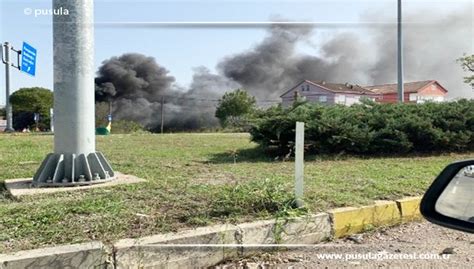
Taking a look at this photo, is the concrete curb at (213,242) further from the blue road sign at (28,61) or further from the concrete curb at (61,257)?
the blue road sign at (28,61)

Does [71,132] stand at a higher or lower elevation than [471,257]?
higher

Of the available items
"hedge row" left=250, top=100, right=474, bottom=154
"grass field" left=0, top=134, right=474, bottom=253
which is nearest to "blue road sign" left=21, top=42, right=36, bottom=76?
"grass field" left=0, top=134, right=474, bottom=253

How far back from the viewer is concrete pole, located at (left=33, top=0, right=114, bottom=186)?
4.58 meters

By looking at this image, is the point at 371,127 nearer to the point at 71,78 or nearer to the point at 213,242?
the point at 71,78

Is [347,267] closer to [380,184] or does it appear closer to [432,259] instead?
[432,259]

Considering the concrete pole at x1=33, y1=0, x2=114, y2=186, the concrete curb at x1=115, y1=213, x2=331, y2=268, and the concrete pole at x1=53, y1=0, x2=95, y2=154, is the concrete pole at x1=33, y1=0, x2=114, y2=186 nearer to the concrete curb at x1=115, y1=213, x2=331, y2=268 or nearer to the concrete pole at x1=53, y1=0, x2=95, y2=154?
the concrete pole at x1=53, y1=0, x2=95, y2=154

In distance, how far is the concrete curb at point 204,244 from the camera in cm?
260

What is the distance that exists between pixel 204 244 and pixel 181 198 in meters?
0.98

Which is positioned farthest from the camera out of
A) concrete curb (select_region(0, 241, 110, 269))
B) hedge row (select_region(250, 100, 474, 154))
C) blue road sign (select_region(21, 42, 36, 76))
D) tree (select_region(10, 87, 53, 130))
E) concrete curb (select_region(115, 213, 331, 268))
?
tree (select_region(10, 87, 53, 130))

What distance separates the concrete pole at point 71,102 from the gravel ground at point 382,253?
2356 millimetres

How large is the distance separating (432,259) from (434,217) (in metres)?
1.64

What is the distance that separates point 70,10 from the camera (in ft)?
15.2

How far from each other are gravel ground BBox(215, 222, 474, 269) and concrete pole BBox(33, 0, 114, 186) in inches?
→ 92.8

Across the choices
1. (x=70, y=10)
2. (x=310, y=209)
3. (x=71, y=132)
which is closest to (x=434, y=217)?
(x=310, y=209)
